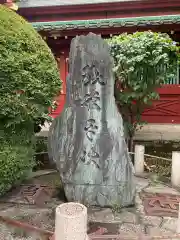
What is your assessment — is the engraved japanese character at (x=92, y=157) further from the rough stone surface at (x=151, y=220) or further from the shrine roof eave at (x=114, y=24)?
the shrine roof eave at (x=114, y=24)

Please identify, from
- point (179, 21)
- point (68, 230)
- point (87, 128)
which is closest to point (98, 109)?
point (87, 128)

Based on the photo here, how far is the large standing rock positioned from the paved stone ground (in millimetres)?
200

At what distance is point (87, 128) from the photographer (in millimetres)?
4125

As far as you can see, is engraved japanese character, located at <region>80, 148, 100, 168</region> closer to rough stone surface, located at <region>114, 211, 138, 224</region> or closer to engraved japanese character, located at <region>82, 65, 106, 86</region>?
rough stone surface, located at <region>114, 211, 138, 224</region>

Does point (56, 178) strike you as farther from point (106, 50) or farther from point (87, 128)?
point (106, 50)

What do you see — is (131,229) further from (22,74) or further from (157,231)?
(22,74)

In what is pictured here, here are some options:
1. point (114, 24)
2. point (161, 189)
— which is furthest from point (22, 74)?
point (114, 24)

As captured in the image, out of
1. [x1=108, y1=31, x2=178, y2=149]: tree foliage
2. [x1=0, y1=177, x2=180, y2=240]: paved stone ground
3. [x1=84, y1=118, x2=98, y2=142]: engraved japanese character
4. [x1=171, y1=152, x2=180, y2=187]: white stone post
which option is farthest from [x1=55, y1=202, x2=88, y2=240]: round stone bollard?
[x1=108, y1=31, x2=178, y2=149]: tree foliage

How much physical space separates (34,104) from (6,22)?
1268 mm

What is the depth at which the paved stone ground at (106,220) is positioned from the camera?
3521 millimetres

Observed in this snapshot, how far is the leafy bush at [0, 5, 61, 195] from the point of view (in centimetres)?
402

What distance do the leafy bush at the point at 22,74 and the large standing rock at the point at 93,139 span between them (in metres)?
0.48

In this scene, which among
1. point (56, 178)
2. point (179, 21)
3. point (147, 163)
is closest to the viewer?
point (56, 178)

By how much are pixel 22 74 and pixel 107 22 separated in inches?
200
